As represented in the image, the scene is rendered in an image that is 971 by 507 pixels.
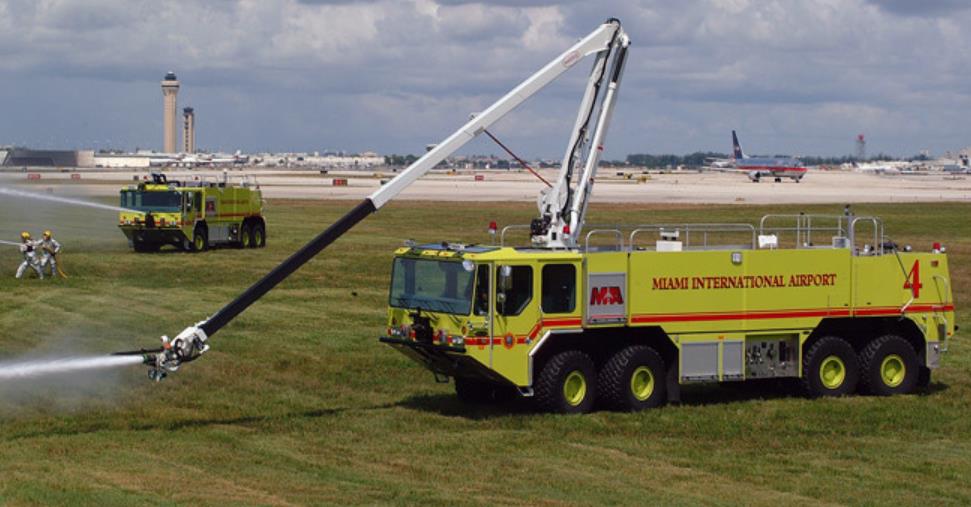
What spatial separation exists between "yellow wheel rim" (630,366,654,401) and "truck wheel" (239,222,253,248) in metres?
41.5

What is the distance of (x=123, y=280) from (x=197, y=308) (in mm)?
8869

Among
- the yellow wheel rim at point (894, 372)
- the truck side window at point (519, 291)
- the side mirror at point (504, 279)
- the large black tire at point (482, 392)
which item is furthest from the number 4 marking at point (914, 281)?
the side mirror at point (504, 279)

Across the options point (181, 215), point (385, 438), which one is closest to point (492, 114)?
point (385, 438)

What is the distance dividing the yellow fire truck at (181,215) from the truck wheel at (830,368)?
3854 cm

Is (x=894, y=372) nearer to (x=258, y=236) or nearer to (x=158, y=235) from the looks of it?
(x=158, y=235)

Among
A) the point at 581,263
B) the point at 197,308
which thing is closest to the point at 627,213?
the point at 197,308

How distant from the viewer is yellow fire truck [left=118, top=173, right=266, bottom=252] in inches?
2298

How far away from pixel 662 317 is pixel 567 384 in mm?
1923

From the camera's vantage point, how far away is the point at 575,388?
887 inches

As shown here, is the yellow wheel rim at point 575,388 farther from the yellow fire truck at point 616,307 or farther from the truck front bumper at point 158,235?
the truck front bumper at point 158,235

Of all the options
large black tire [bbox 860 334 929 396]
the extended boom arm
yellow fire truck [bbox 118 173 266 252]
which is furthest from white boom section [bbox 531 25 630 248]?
yellow fire truck [bbox 118 173 266 252]

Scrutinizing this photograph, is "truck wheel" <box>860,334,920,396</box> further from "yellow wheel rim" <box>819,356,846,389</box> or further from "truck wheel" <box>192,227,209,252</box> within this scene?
"truck wheel" <box>192,227,209,252</box>

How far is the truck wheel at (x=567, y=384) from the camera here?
72.5ft

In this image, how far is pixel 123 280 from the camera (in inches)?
1795
